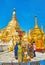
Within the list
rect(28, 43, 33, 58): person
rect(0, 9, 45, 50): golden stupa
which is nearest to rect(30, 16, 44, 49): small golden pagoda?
rect(0, 9, 45, 50): golden stupa

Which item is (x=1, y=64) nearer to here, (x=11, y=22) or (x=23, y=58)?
(x=23, y=58)

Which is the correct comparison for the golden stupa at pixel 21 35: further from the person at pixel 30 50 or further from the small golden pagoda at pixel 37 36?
the person at pixel 30 50

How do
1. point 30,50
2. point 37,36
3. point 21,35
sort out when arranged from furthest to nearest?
point 21,35
point 37,36
point 30,50

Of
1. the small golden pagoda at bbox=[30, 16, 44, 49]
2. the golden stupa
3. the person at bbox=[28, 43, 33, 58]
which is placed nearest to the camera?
the person at bbox=[28, 43, 33, 58]

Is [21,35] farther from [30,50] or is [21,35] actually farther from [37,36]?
[30,50]

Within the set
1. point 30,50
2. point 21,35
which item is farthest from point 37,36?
point 30,50

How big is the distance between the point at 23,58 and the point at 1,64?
0.71m

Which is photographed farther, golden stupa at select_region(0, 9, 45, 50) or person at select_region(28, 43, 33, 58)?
golden stupa at select_region(0, 9, 45, 50)

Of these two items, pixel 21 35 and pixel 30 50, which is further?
pixel 21 35

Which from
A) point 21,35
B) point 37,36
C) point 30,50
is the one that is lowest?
point 30,50

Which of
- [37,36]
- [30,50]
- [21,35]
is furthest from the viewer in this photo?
[21,35]

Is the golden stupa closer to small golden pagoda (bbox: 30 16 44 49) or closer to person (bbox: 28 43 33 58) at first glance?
small golden pagoda (bbox: 30 16 44 49)

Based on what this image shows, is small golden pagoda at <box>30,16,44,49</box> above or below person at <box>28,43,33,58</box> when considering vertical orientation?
above

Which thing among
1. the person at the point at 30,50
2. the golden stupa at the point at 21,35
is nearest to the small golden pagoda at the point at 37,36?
the golden stupa at the point at 21,35
